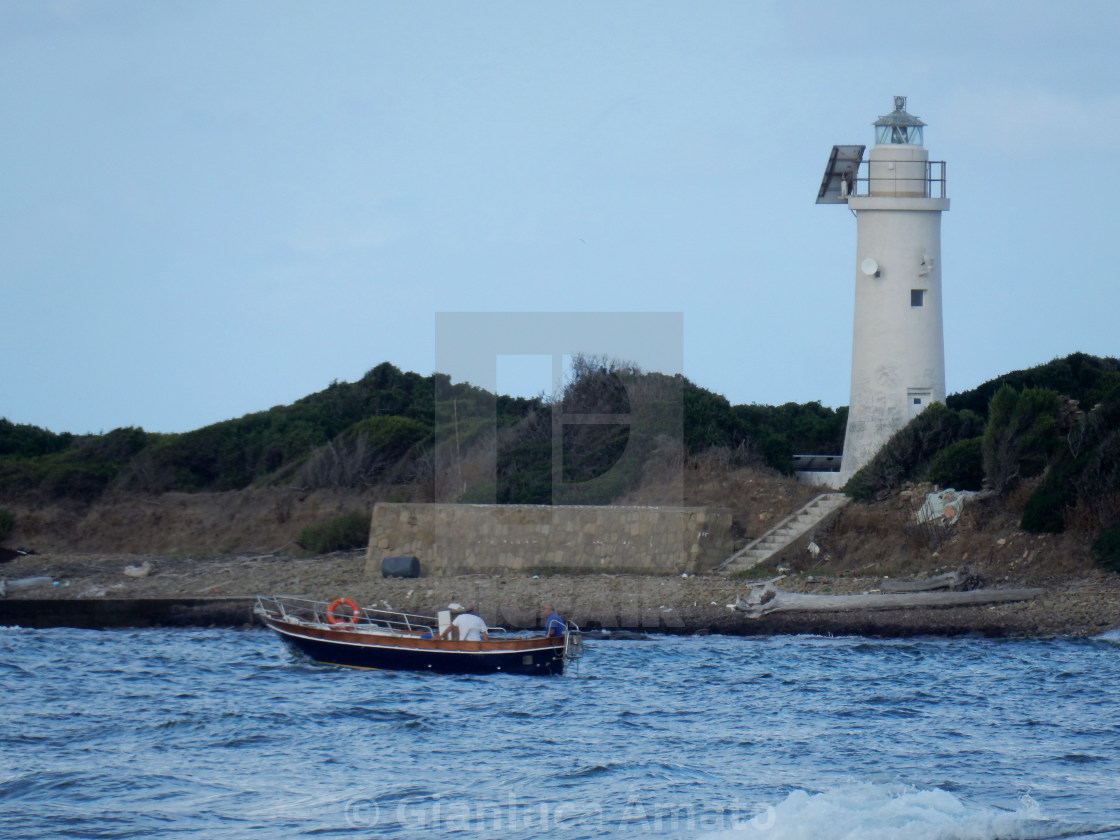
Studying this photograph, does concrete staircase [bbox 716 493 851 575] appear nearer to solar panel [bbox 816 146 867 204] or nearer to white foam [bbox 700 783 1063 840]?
solar panel [bbox 816 146 867 204]

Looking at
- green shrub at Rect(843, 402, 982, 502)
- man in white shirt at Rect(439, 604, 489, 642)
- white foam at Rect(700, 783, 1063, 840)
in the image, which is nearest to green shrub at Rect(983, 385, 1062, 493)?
green shrub at Rect(843, 402, 982, 502)

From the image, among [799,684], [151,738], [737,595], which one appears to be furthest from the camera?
[737,595]

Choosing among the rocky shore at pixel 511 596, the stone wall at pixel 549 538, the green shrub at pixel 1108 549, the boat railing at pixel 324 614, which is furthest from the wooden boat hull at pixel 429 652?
the green shrub at pixel 1108 549

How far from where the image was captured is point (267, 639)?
22.7 m

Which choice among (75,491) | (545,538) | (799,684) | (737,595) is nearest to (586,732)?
(799,684)

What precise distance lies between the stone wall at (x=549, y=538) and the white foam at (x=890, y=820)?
509 inches

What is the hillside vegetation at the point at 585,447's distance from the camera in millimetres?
23891

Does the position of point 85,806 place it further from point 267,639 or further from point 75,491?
point 75,491

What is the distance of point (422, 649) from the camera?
60.3 feet

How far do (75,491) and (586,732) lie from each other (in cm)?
2220

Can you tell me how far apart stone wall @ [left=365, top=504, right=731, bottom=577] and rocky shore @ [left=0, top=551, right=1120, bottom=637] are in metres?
0.62

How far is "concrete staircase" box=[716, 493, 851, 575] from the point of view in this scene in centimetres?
2427

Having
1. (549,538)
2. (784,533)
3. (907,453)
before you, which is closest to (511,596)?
(549,538)

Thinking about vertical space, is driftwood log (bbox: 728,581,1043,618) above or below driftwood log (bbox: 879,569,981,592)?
below
